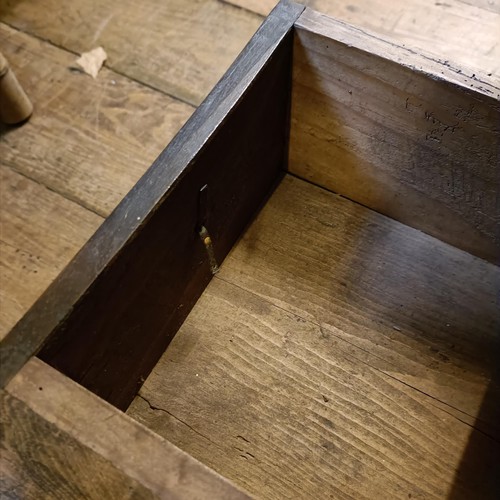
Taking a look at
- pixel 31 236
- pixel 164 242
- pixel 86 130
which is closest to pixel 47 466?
pixel 164 242

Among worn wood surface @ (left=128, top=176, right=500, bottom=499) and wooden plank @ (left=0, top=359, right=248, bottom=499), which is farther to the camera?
worn wood surface @ (left=128, top=176, right=500, bottom=499)

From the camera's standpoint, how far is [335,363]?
812 millimetres

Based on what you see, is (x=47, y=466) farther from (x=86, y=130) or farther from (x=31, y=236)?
(x=86, y=130)

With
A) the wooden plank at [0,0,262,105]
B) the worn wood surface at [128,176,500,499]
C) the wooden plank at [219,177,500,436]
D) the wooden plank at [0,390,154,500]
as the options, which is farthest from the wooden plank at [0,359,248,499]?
the wooden plank at [0,0,262,105]

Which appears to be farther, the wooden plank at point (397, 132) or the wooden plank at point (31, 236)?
the wooden plank at point (31, 236)

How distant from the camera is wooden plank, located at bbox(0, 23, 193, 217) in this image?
1030mm

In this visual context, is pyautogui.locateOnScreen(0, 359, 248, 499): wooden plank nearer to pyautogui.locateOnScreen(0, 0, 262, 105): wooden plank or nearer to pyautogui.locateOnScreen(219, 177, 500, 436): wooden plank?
pyautogui.locateOnScreen(219, 177, 500, 436): wooden plank

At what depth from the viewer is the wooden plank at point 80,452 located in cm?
50

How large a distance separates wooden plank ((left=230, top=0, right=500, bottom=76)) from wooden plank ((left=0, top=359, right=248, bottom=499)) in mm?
739

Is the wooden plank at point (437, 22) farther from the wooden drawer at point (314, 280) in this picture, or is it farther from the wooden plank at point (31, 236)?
the wooden plank at point (31, 236)

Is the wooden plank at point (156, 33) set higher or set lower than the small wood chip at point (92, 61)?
higher

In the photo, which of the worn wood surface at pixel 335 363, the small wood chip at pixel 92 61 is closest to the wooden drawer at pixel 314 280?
the worn wood surface at pixel 335 363

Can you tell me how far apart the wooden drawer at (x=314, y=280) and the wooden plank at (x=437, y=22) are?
28cm

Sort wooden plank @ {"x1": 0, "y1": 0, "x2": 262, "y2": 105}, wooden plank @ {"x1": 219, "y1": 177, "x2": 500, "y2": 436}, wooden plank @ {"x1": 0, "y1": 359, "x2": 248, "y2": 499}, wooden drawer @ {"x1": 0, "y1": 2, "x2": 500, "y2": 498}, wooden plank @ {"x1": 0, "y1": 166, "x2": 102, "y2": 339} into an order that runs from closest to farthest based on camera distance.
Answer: wooden plank @ {"x1": 0, "y1": 359, "x2": 248, "y2": 499} → wooden drawer @ {"x1": 0, "y1": 2, "x2": 500, "y2": 498} → wooden plank @ {"x1": 219, "y1": 177, "x2": 500, "y2": 436} → wooden plank @ {"x1": 0, "y1": 166, "x2": 102, "y2": 339} → wooden plank @ {"x1": 0, "y1": 0, "x2": 262, "y2": 105}
